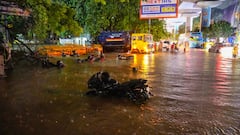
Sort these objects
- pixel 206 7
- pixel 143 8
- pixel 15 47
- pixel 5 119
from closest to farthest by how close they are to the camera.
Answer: pixel 5 119 < pixel 15 47 < pixel 143 8 < pixel 206 7

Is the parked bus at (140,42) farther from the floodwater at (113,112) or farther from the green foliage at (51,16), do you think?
the floodwater at (113,112)

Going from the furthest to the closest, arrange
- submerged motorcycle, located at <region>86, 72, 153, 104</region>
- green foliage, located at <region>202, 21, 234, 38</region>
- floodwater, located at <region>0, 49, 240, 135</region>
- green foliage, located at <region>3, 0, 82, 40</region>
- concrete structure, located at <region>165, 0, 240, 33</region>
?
concrete structure, located at <region>165, 0, 240, 33</region> → green foliage, located at <region>202, 21, 234, 38</region> → green foliage, located at <region>3, 0, 82, 40</region> → submerged motorcycle, located at <region>86, 72, 153, 104</region> → floodwater, located at <region>0, 49, 240, 135</region>

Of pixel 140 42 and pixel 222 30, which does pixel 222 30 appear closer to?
pixel 222 30

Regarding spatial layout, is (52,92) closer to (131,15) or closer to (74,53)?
(74,53)

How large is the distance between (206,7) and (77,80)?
6430cm

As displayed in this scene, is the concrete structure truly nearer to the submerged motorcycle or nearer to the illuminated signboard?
the illuminated signboard

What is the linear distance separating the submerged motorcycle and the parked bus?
23.6 metres

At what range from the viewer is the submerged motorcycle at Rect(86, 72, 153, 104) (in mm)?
7270

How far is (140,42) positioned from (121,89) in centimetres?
2412

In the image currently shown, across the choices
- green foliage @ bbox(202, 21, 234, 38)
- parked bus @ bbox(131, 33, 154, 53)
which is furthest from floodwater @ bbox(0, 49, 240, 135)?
green foliage @ bbox(202, 21, 234, 38)

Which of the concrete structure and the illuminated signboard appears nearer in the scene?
the illuminated signboard

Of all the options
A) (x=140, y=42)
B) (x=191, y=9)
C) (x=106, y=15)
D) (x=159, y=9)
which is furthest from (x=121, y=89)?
(x=191, y=9)

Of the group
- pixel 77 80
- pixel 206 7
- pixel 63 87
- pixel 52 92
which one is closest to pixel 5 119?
pixel 52 92

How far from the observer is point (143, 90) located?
7457 millimetres
